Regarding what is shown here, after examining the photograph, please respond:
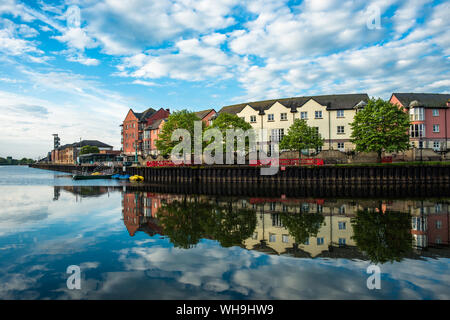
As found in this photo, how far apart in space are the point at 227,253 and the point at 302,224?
7.35m

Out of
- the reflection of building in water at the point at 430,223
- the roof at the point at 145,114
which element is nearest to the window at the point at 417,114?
the reflection of building in water at the point at 430,223

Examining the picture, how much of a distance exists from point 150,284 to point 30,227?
42.2 feet

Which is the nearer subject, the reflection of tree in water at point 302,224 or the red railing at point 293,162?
the reflection of tree in water at point 302,224

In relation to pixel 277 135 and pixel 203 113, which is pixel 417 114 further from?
pixel 203 113

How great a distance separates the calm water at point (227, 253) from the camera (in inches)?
339

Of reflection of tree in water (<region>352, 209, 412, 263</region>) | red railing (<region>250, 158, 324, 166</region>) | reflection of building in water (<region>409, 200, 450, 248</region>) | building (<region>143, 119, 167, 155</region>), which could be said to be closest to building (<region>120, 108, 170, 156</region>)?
building (<region>143, 119, 167, 155</region>)

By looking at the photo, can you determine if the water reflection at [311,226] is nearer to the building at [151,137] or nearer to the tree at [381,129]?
the tree at [381,129]

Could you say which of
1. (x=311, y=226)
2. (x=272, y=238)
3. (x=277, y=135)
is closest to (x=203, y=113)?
(x=277, y=135)

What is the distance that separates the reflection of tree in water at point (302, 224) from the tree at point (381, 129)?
3123 centimetres

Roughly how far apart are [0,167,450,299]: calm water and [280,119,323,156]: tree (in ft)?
→ 91.3

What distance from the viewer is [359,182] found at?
42750 millimetres

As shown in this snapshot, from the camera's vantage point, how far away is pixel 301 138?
4988 cm
